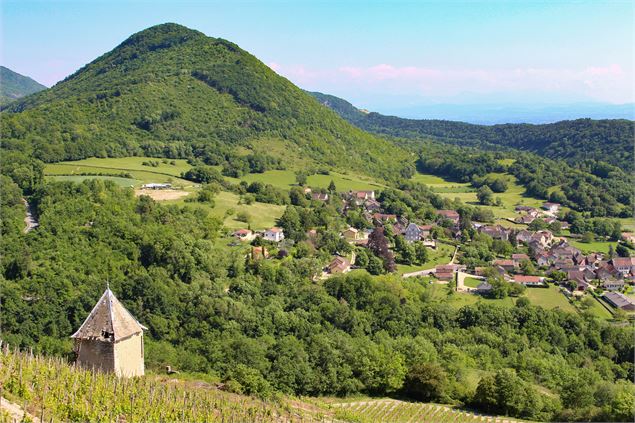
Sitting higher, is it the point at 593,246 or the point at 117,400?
the point at 117,400

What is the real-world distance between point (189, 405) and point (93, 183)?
35504 millimetres

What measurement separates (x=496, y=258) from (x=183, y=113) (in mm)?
50981

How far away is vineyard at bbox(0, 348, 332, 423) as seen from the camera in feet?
43.3

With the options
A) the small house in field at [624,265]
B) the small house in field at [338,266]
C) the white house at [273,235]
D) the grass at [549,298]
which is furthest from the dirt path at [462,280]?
the white house at [273,235]

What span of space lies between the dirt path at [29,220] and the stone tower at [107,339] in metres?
26.4

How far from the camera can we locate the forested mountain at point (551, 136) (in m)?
111

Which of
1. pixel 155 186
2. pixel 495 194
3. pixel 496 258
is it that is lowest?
pixel 496 258

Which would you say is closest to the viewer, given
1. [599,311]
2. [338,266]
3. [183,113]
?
[599,311]

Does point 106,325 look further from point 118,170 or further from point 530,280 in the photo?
point 118,170

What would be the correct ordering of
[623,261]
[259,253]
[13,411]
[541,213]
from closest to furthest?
[13,411]
[259,253]
[623,261]
[541,213]

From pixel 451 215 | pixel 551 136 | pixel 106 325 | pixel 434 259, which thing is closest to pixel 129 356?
pixel 106 325

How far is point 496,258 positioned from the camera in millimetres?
57938

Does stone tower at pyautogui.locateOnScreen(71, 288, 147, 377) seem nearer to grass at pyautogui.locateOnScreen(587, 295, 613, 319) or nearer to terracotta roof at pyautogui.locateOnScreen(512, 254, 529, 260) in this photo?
grass at pyautogui.locateOnScreen(587, 295, 613, 319)

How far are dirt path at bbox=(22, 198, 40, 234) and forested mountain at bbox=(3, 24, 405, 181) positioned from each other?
60.9 feet
